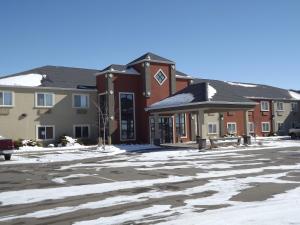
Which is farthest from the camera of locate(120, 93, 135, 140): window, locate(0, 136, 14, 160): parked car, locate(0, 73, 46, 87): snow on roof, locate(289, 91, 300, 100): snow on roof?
locate(289, 91, 300, 100): snow on roof

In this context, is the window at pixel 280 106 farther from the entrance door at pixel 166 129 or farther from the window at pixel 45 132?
the window at pixel 45 132

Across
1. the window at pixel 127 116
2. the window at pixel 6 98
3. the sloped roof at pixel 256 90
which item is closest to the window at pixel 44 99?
the window at pixel 6 98

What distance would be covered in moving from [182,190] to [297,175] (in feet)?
16.2

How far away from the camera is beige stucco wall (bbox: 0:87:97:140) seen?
117 feet

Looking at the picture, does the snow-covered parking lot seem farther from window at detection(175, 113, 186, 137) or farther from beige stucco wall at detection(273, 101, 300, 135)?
beige stucco wall at detection(273, 101, 300, 135)

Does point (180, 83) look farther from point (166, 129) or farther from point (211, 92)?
point (211, 92)

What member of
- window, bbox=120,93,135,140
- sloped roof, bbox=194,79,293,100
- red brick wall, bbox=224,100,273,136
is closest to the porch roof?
window, bbox=120,93,135,140

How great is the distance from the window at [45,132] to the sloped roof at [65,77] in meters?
3.75

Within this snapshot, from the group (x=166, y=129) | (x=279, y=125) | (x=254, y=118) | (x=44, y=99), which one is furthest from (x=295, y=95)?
(x=44, y=99)

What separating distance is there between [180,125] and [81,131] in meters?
9.52

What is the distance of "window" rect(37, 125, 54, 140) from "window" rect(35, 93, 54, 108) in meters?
1.93

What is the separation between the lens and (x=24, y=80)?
37.6 meters

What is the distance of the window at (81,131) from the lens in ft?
128

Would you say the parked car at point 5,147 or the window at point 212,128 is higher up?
the window at point 212,128
